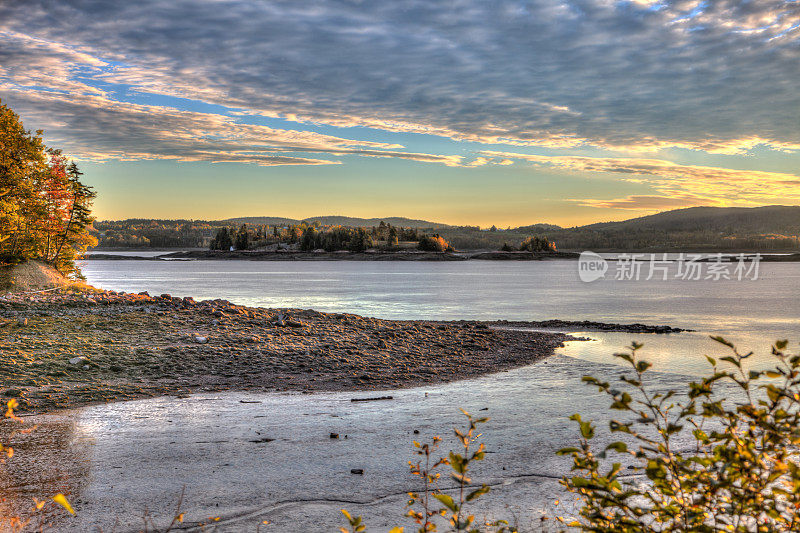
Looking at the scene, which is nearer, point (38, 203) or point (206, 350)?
point (206, 350)

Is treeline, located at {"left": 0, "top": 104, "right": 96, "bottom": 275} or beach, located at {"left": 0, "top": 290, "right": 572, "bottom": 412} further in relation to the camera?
treeline, located at {"left": 0, "top": 104, "right": 96, "bottom": 275}

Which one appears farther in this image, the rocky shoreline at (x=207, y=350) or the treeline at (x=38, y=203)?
the treeline at (x=38, y=203)

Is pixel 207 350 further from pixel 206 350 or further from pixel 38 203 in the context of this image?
pixel 38 203

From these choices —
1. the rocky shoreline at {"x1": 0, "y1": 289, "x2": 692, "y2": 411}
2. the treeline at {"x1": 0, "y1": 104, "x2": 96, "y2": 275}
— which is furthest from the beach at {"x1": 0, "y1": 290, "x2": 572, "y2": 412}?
the treeline at {"x1": 0, "y1": 104, "x2": 96, "y2": 275}

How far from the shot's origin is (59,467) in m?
7.08

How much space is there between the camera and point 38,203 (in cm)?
3005

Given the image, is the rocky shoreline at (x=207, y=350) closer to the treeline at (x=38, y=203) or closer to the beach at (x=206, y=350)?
the beach at (x=206, y=350)

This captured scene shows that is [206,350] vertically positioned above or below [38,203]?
below

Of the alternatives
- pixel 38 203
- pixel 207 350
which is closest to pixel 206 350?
pixel 207 350

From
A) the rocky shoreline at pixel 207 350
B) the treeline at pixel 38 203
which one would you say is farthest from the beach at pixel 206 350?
the treeline at pixel 38 203

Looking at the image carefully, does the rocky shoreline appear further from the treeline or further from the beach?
the treeline

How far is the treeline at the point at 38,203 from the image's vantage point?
26.9 m

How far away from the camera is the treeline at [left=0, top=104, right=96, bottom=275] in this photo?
26.9 meters

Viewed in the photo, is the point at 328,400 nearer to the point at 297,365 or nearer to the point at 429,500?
the point at 297,365
